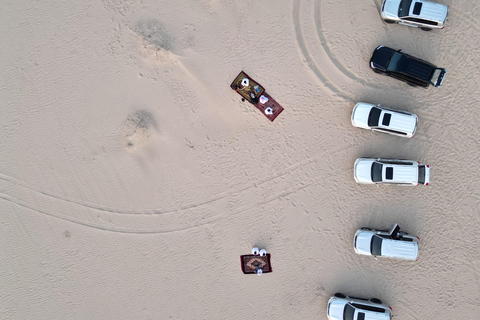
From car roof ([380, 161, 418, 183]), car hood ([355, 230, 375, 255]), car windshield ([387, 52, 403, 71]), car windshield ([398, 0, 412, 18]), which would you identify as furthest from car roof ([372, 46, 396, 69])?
car hood ([355, 230, 375, 255])

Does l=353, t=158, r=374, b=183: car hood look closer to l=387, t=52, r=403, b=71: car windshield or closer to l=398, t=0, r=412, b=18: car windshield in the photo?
l=387, t=52, r=403, b=71: car windshield

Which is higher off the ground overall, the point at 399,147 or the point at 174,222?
the point at 399,147

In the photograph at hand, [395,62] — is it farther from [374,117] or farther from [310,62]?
[310,62]

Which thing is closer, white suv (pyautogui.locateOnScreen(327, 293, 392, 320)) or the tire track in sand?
white suv (pyautogui.locateOnScreen(327, 293, 392, 320))

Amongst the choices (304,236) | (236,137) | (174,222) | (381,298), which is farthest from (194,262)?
(381,298)

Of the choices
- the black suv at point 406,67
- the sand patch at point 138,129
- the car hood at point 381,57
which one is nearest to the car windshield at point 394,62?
the black suv at point 406,67

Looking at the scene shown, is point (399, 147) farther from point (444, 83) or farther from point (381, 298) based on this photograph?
point (381, 298)
